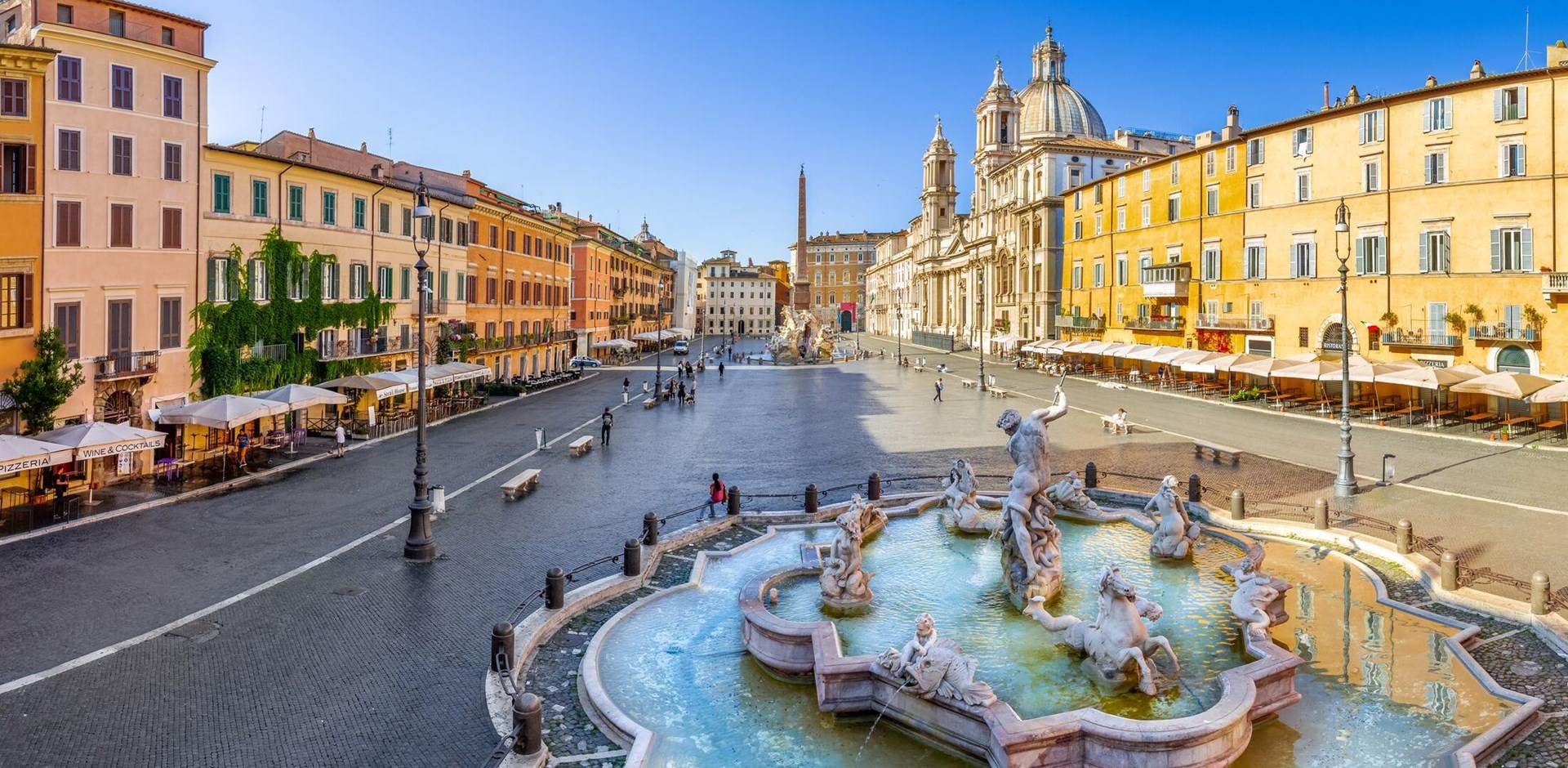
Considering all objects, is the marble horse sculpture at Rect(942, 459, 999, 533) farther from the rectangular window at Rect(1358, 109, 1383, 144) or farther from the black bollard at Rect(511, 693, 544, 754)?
the rectangular window at Rect(1358, 109, 1383, 144)

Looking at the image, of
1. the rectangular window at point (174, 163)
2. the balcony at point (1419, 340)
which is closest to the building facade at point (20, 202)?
the rectangular window at point (174, 163)

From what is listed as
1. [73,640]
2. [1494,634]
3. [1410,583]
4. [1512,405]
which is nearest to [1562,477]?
[1512,405]

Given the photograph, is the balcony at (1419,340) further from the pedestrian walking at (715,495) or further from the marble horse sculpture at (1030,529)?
the pedestrian walking at (715,495)

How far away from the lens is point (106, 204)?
22.5 metres

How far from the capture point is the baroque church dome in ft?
305

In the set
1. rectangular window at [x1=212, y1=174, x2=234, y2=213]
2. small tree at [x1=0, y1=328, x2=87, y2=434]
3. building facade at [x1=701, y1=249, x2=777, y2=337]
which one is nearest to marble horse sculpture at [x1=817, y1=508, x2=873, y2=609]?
small tree at [x1=0, y1=328, x2=87, y2=434]

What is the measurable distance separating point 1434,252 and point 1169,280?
14.9 meters

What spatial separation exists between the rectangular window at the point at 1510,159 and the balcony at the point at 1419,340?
19.9 ft

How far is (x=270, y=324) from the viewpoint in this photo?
28.9m

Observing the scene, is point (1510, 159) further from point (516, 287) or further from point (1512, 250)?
point (516, 287)

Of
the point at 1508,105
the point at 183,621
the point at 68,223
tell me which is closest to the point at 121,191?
the point at 68,223

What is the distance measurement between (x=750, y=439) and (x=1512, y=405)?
88.5ft

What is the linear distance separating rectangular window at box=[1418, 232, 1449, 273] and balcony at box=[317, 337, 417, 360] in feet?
136

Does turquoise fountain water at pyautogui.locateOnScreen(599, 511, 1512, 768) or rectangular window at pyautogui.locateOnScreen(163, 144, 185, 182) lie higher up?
rectangular window at pyautogui.locateOnScreen(163, 144, 185, 182)
